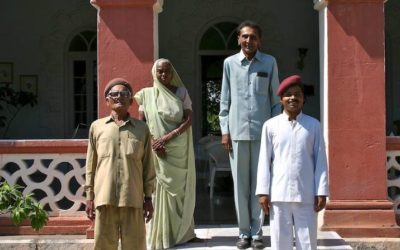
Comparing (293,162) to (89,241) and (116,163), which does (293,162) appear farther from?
(89,241)

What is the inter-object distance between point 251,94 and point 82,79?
7.22 meters

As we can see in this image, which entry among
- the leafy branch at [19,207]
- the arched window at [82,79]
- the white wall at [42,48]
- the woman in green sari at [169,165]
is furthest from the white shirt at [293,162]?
the white wall at [42,48]

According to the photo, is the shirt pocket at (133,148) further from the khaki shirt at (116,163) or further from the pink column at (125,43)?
the pink column at (125,43)

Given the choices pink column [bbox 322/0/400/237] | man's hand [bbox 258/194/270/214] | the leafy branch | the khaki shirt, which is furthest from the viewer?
pink column [bbox 322/0/400/237]

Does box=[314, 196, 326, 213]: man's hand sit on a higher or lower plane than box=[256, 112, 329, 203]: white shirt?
lower

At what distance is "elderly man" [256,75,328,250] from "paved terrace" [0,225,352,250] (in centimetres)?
117

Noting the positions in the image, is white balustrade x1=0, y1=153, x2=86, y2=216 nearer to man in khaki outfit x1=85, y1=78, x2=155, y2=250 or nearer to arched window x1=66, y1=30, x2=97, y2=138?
man in khaki outfit x1=85, y1=78, x2=155, y2=250

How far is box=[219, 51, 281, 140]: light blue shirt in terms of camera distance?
5.39m

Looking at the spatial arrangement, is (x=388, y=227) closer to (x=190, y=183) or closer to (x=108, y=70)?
(x=190, y=183)

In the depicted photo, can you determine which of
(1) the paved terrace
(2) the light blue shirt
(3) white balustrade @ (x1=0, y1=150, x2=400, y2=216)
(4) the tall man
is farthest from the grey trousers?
(3) white balustrade @ (x1=0, y1=150, x2=400, y2=216)

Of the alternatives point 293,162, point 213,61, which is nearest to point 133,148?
point 293,162

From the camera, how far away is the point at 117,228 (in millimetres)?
4270

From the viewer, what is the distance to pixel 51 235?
250 inches

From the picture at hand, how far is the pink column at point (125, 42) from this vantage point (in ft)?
20.4
